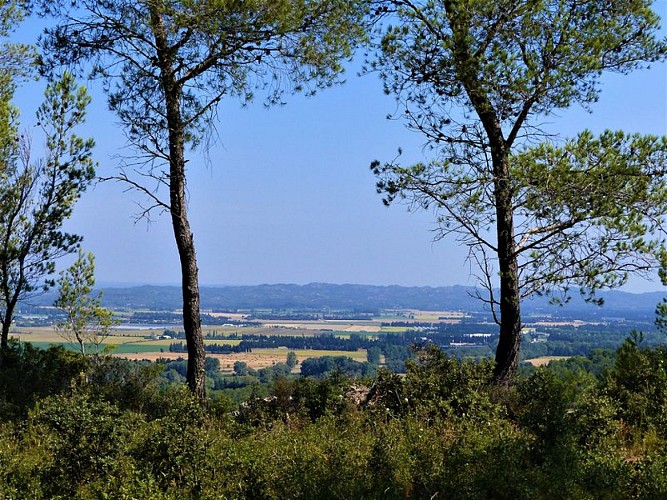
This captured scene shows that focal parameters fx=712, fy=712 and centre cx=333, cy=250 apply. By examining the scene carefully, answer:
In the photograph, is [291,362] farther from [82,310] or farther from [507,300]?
[507,300]

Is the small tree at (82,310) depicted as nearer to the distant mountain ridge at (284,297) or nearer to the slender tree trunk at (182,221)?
the slender tree trunk at (182,221)

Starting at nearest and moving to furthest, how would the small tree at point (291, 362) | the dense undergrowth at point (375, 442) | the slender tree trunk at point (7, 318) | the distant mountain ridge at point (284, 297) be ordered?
the dense undergrowth at point (375, 442), the slender tree trunk at point (7, 318), the small tree at point (291, 362), the distant mountain ridge at point (284, 297)

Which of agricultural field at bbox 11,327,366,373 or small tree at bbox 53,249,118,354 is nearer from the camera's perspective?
small tree at bbox 53,249,118,354

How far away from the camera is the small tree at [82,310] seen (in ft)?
45.3

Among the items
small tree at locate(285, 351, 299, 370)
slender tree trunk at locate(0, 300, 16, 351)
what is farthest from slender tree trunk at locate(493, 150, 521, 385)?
small tree at locate(285, 351, 299, 370)

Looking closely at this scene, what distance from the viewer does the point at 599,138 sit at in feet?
26.4

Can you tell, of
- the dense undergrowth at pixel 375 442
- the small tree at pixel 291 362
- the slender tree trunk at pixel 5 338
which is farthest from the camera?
the small tree at pixel 291 362

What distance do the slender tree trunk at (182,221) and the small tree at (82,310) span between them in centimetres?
550

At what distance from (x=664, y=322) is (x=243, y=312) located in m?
72.9

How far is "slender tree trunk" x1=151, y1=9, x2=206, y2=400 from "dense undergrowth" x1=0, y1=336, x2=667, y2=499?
85 cm

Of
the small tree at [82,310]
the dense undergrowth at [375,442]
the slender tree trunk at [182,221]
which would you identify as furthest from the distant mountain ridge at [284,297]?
the dense undergrowth at [375,442]

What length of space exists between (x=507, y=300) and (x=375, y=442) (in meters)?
3.87

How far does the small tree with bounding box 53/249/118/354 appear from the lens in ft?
45.3

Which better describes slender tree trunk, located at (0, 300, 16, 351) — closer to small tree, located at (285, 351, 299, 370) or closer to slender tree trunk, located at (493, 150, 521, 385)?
slender tree trunk, located at (493, 150, 521, 385)
